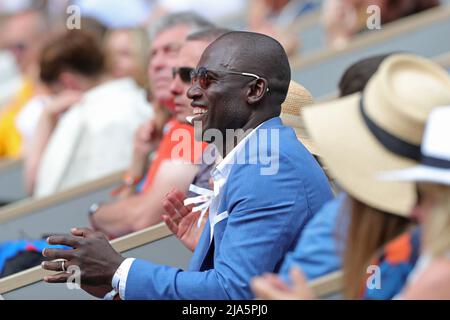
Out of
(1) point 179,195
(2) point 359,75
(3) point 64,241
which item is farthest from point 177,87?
(3) point 64,241

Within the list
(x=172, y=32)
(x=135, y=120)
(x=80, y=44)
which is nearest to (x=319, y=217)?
(x=172, y=32)

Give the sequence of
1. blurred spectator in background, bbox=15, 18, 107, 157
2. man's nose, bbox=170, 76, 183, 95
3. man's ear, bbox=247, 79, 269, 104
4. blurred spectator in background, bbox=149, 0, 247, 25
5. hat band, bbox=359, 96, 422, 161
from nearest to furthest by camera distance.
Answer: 1. hat band, bbox=359, 96, 422, 161
2. man's ear, bbox=247, 79, 269, 104
3. man's nose, bbox=170, 76, 183, 95
4. blurred spectator in background, bbox=15, 18, 107, 157
5. blurred spectator in background, bbox=149, 0, 247, 25

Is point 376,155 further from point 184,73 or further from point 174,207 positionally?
point 184,73

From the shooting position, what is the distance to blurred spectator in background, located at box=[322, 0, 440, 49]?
8.05 metres

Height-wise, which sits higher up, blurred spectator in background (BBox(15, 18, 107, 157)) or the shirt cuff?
the shirt cuff

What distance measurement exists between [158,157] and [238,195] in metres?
1.96

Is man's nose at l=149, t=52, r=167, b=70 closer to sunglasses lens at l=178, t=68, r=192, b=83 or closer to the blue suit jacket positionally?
sunglasses lens at l=178, t=68, r=192, b=83

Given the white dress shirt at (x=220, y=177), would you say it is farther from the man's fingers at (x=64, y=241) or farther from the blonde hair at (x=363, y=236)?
the blonde hair at (x=363, y=236)

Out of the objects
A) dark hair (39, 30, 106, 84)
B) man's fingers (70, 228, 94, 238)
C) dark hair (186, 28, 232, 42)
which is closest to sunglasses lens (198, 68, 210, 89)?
man's fingers (70, 228, 94, 238)

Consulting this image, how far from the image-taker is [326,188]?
378cm

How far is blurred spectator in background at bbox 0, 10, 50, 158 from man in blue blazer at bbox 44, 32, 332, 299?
4.82m

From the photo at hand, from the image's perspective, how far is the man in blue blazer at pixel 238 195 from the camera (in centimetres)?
357

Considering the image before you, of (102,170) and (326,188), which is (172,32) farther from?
(326,188)
